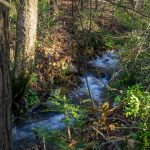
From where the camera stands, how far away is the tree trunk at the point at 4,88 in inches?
124

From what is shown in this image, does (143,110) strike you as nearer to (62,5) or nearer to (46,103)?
(46,103)

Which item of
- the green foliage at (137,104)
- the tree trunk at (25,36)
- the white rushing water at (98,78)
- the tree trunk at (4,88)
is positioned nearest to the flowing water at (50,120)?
the white rushing water at (98,78)

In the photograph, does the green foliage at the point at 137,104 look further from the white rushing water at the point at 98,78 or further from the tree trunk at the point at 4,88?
the white rushing water at the point at 98,78

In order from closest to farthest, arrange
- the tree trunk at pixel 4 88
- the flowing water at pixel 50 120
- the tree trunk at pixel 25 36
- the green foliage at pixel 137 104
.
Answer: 1. the tree trunk at pixel 4 88
2. the green foliage at pixel 137 104
3. the flowing water at pixel 50 120
4. the tree trunk at pixel 25 36

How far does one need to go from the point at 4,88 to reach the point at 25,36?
5.45m

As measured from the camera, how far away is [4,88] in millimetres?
3256

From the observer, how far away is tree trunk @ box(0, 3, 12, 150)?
124 inches

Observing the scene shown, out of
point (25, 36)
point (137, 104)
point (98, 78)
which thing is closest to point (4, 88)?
point (137, 104)

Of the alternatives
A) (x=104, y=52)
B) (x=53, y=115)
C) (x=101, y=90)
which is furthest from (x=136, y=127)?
(x=104, y=52)

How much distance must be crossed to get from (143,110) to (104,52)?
31.2 ft

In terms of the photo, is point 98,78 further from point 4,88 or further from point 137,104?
point 4,88

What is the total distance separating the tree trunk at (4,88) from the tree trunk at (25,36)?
530 cm

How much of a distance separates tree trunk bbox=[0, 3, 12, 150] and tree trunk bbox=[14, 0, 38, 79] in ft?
17.4

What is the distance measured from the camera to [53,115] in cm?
894
